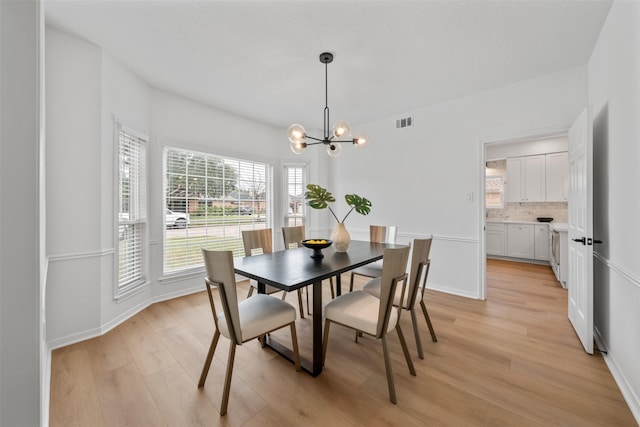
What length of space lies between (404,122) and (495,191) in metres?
3.62

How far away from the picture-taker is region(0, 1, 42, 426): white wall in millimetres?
732

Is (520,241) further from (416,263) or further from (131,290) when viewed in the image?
(131,290)

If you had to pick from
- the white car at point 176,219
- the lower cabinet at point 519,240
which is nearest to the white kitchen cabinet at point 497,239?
the lower cabinet at point 519,240

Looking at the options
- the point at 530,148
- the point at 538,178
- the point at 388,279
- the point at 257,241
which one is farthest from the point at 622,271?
the point at 530,148

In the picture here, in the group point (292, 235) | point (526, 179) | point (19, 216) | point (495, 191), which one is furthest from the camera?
point (495, 191)

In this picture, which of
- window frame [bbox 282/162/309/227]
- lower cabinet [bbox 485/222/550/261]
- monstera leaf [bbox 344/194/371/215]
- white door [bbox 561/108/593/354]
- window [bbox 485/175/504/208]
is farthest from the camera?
window [bbox 485/175/504/208]

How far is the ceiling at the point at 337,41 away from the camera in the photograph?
1.93 metres

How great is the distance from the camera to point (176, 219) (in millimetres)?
3502

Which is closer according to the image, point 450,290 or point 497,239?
point 450,290

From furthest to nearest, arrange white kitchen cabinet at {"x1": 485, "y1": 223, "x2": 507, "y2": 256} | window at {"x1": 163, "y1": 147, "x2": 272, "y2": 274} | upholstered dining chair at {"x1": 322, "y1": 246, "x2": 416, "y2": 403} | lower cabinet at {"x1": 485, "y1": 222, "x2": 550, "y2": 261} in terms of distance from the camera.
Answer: white kitchen cabinet at {"x1": 485, "y1": 223, "x2": 507, "y2": 256}
lower cabinet at {"x1": 485, "y1": 222, "x2": 550, "y2": 261}
window at {"x1": 163, "y1": 147, "x2": 272, "y2": 274}
upholstered dining chair at {"x1": 322, "y1": 246, "x2": 416, "y2": 403}

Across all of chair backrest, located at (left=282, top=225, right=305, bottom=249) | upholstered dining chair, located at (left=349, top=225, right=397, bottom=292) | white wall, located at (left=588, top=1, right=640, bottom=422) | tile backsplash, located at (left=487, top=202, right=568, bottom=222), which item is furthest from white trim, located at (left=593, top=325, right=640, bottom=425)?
tile backsplash, located at (left=487, top=202, right=568, bottom=222)

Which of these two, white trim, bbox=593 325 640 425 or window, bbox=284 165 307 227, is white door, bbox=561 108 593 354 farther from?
window, bbox=284 165 307 227

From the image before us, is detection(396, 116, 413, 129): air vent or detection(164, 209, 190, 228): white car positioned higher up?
detection(396, 116, 413, 129): air vent

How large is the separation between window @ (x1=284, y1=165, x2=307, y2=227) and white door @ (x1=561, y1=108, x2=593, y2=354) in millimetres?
3621
